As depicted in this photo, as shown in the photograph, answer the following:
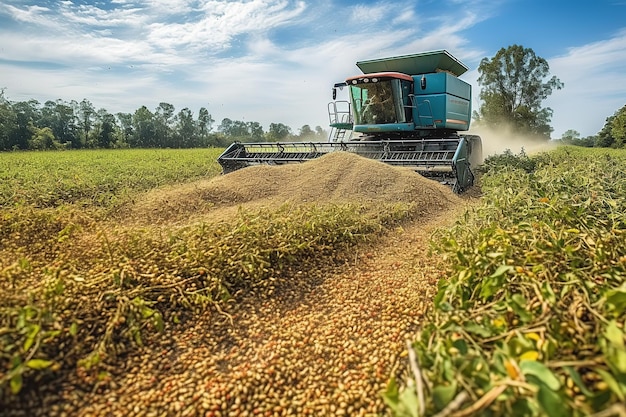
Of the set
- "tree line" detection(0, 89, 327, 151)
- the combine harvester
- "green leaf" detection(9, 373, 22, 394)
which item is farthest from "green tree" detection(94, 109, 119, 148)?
"green leaf" detection(9, 373, 22, 394)

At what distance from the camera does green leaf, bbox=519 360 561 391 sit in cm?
110

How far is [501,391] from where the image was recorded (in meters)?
1.12

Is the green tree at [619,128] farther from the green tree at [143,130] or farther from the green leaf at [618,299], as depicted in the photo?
the green tree at [143,130]

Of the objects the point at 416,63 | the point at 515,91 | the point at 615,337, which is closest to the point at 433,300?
the point at 615,337

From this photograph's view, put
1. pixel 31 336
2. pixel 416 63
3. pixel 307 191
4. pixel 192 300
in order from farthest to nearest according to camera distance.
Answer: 1. pixel 416 63
2. pixel 307 191
3. pixel 192 300
4. pixel 31 336

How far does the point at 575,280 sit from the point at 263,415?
5.52ft

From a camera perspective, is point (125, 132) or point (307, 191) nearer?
point (307, 191)

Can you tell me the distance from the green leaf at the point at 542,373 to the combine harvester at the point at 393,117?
7458 mm

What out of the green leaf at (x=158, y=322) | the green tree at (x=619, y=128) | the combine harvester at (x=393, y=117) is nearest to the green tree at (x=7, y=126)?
the combine harvester at (x=393, y=117)

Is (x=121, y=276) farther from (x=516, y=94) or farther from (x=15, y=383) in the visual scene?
(x=516, y=94)

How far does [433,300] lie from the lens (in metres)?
2.42

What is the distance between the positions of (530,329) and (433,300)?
879mm

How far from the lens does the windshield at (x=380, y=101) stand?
9305mm

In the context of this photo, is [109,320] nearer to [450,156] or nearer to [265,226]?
[265,226]
